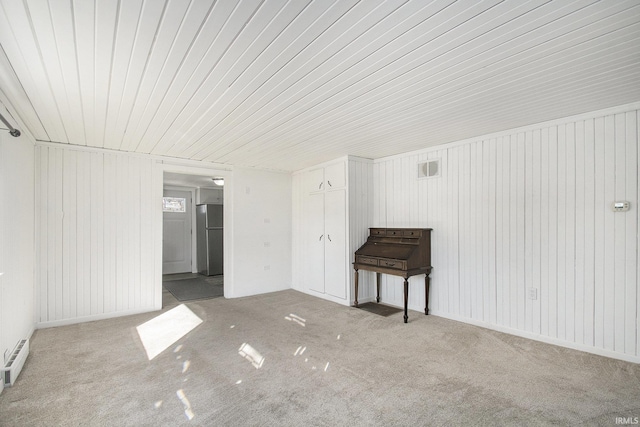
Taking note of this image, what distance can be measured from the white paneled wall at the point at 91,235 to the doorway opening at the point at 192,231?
8.21 ft

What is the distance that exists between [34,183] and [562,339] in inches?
244

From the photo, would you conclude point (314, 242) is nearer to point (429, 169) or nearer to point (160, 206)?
point (429, 169)

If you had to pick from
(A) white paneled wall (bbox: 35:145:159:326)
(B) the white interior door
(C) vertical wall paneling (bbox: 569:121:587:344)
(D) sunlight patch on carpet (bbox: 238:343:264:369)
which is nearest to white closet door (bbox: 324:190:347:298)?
(D) sunlight patch on carpet (bbox: 238:343:264:369)

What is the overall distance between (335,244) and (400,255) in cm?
126

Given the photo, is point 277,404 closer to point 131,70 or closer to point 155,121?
point 131,70

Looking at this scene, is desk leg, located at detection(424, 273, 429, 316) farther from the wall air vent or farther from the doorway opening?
the doorway opening

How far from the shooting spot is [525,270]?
3488 millimetres

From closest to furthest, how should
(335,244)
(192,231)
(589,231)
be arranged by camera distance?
(589,231), (335,244), (192,231)

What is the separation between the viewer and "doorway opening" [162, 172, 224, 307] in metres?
7.57

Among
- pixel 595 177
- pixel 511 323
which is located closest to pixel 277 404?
pixel 511 323

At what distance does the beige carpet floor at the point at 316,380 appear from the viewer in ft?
6.74

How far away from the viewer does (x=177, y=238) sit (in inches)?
320

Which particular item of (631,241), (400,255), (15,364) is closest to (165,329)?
(15,364)

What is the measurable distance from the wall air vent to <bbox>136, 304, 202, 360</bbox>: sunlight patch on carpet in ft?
11.9
